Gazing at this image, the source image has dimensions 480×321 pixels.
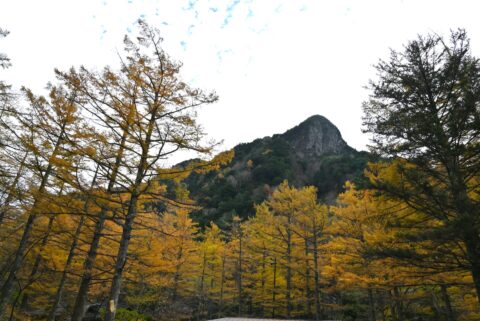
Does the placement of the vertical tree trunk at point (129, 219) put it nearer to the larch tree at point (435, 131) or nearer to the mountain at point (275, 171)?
the larch tree at point (435, 131)

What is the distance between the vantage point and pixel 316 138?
92125mm

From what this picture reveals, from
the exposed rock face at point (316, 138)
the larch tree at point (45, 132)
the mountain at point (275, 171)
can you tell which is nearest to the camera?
the larch tree at point (45, 132)

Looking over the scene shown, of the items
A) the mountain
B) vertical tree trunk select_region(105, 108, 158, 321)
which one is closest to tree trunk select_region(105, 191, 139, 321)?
vertical tree trunk select_region(105, 108, 158, 321)

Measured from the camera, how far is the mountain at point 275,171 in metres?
54.7

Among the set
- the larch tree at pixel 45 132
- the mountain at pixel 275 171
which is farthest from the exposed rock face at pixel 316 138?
the larch tree at pixel 45 132

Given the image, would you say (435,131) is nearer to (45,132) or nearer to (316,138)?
(45,132)

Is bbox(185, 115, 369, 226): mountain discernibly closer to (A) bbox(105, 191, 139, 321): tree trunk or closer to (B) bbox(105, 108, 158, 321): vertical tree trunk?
(B) bbox(105, 108, 158, 321): vertical tree trunk

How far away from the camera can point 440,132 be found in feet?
22.0

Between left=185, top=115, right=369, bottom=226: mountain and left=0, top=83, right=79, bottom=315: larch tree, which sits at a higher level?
left=185, top=115, right=369, bottom=226: mountain

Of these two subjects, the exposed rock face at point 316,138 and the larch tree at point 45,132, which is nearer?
the larch tree at point 45,132

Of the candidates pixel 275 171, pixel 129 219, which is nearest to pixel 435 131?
pixel 129 219

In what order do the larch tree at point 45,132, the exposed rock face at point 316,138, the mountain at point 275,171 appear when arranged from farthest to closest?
the exposed rock face at point 316,138
the mountain at point 275,171
the larch tree at point 45,132

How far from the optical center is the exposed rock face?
293 feet

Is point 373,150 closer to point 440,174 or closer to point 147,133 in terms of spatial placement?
point 440,174
